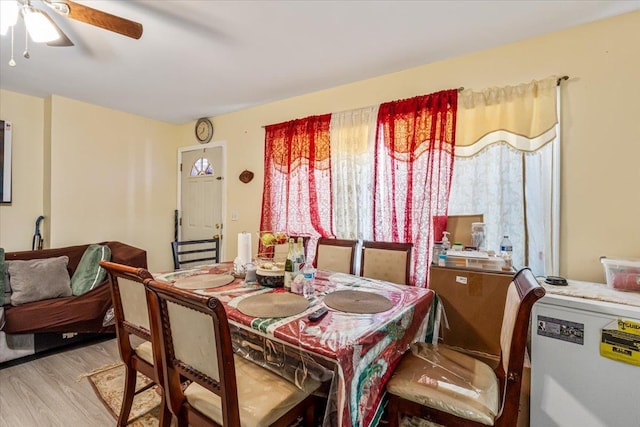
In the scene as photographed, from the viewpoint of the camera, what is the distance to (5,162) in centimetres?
311

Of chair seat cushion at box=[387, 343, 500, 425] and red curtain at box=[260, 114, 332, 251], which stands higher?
red curtain at box=[260, 114, 332, 251]

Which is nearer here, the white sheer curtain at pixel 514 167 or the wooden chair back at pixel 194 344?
the wooden chair back at pixel 194 344

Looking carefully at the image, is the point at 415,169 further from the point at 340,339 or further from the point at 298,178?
the point at 340,339

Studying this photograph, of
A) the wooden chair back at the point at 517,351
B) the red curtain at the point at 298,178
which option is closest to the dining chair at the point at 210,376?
the wooden chair back at the point at 517,351

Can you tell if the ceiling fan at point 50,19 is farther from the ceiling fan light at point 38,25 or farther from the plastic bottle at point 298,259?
the plastic bottle at point 298,259

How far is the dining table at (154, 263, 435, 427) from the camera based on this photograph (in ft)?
3.54

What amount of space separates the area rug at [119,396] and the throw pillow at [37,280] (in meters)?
0.87

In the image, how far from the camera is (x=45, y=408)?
1.89 m

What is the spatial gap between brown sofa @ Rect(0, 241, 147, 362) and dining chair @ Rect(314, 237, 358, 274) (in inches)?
78.9

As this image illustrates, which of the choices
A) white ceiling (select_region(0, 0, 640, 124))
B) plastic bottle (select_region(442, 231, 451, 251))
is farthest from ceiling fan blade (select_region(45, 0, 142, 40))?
plastic bottle (select_region(442, 231, 451, 251))

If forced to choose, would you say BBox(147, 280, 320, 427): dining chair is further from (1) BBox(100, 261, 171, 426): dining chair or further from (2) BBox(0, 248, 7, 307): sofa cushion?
(2) BBox(0, 248, 7, 307): sofa cushion

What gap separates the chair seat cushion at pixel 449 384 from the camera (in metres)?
1.18

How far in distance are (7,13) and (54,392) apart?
2.29 meters

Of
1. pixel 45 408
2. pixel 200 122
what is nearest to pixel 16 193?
pixel 200 122
